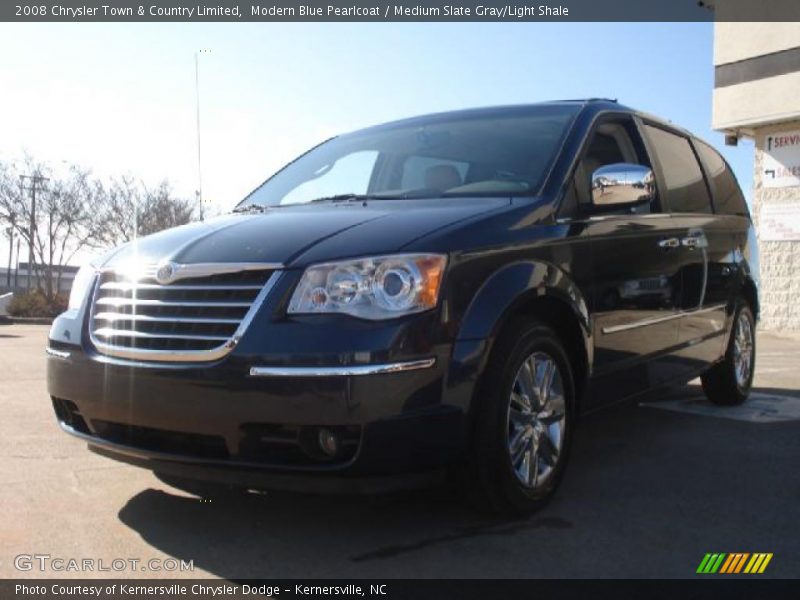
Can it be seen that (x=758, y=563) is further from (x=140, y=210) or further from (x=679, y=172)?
(x=140, y=210)

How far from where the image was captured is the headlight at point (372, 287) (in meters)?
2.71

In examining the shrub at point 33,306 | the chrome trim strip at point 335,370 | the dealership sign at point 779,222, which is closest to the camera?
the chrome trim strip at point 335,370

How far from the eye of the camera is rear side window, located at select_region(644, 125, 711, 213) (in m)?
4.64

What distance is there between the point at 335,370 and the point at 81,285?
1439mm

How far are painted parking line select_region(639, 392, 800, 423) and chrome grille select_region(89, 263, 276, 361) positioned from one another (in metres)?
3.78

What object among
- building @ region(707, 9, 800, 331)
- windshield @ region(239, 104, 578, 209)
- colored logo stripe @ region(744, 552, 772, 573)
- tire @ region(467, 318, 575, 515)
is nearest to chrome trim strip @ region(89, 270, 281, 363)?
tire @ region(467, 318, 575, 515)

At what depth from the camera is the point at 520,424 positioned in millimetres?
3182

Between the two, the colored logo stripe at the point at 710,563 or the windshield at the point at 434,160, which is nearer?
the colored logo stripe at the point at 710,563

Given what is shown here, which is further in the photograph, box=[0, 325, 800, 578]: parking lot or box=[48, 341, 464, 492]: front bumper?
box=[0, 325, 800, 578]: parking lot

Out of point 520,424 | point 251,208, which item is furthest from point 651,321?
point 251,208

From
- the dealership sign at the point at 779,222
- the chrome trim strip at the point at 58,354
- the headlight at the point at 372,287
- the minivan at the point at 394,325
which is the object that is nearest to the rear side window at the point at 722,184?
the minivan at the point at 394,325

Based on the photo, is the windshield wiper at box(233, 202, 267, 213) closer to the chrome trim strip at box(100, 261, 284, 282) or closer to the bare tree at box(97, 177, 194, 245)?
the chrome trim strip at box(100, 261, 284, 282)

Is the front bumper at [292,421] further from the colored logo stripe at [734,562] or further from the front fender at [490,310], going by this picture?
the colored logo stripe at [734,562]

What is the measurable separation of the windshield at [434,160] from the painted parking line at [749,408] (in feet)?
8.43
